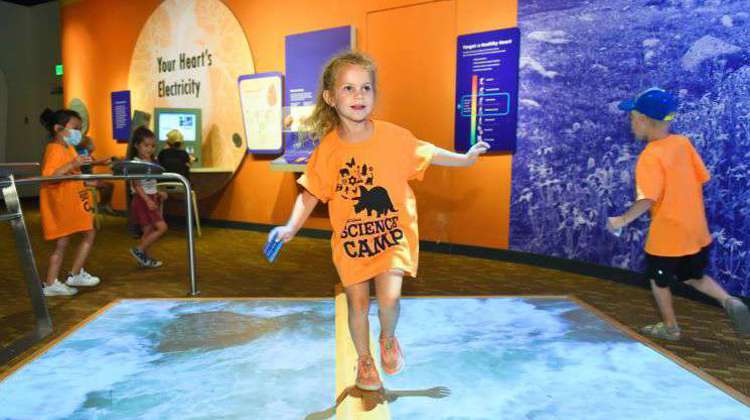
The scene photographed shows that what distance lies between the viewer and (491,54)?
217 inches

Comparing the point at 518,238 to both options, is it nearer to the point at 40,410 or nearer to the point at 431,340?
the point at 431,340

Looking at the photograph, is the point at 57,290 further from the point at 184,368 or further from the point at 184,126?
the point at 184,126

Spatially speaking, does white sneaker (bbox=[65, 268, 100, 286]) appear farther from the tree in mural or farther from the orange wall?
the tree in mural

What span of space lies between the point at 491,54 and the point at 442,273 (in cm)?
220

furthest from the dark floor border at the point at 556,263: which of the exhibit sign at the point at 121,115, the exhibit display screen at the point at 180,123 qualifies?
the exhibit sign at the point at 121,115

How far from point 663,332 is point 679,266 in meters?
0.44

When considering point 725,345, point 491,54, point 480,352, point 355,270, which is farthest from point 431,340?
point 491,54

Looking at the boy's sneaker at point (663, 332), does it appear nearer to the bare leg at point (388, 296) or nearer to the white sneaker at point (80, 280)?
the bare leg at point (388, 296)

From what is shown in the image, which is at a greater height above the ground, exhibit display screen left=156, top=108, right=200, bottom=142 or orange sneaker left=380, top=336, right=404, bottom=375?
exhibit display screen left=156, top=108, right=200, bottom=142

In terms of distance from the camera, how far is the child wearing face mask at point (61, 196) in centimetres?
407

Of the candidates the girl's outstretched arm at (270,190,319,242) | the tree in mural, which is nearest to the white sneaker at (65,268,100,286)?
the girl's outstretched arm at (270,190,319,242)

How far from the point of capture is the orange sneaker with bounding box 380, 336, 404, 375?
2.19 meters

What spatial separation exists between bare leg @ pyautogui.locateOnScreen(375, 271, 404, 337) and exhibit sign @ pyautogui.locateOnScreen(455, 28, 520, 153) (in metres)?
3.64

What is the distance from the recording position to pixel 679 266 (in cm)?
306
